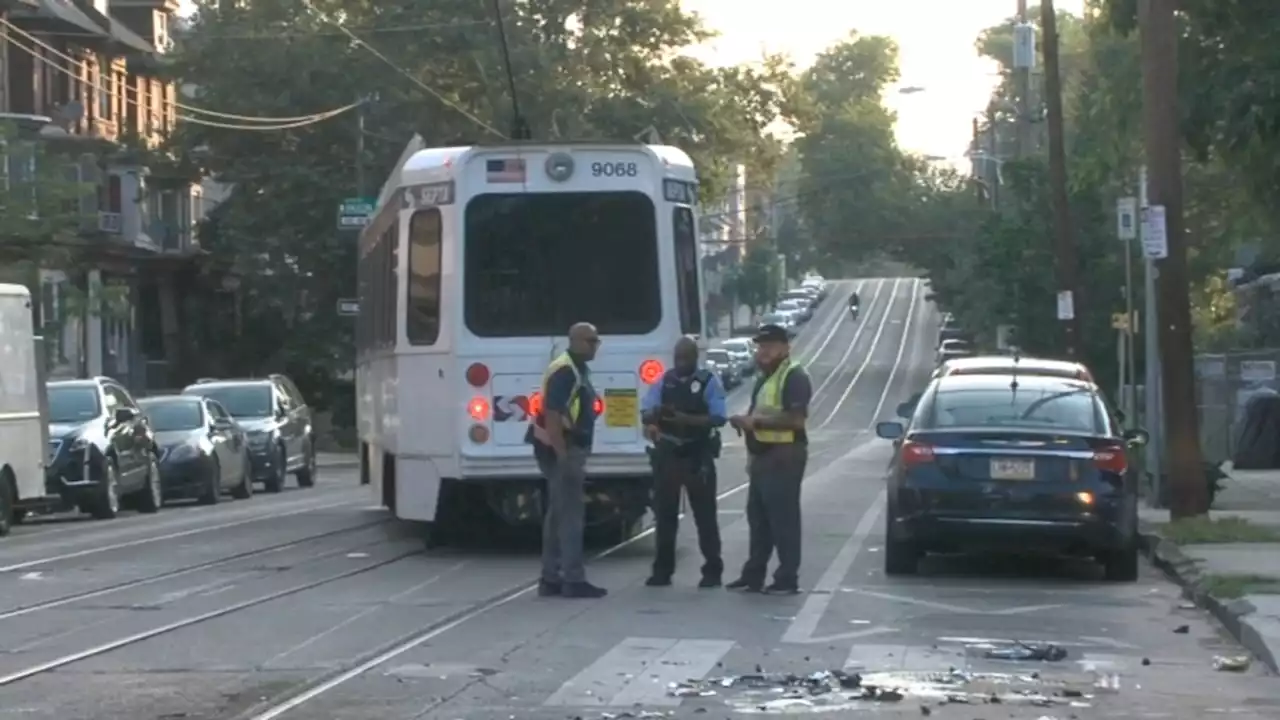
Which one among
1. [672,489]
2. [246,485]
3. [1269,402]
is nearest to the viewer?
[672,489]

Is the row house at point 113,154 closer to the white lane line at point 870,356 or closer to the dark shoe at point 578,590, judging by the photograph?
the white lane line at point 870,356

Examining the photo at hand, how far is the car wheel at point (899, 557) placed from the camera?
17062mm

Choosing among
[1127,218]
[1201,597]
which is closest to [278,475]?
[1127,218]

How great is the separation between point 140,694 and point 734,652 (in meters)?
3.23

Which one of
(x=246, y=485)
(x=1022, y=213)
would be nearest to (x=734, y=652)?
(x=246, y=485)

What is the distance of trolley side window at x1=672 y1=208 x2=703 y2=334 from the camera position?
61.9ft

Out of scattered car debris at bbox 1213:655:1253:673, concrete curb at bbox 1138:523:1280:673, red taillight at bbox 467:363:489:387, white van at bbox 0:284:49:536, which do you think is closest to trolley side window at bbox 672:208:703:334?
red taillight at bbox 467:363:489:387

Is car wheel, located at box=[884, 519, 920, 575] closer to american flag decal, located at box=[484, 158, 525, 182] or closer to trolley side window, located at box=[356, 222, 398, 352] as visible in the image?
american flag decal, located at box=[484, 158, 525, 182]

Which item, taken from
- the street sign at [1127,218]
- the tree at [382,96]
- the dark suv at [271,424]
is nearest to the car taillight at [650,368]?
the street sign at [1127,218]

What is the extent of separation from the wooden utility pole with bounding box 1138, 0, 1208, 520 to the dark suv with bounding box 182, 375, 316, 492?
54.3 feet

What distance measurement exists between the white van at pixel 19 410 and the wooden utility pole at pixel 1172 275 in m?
11.3

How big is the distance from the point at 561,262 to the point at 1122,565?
501cm

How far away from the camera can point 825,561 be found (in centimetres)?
1903

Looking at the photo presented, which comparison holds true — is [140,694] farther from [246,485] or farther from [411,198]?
[246,485]
